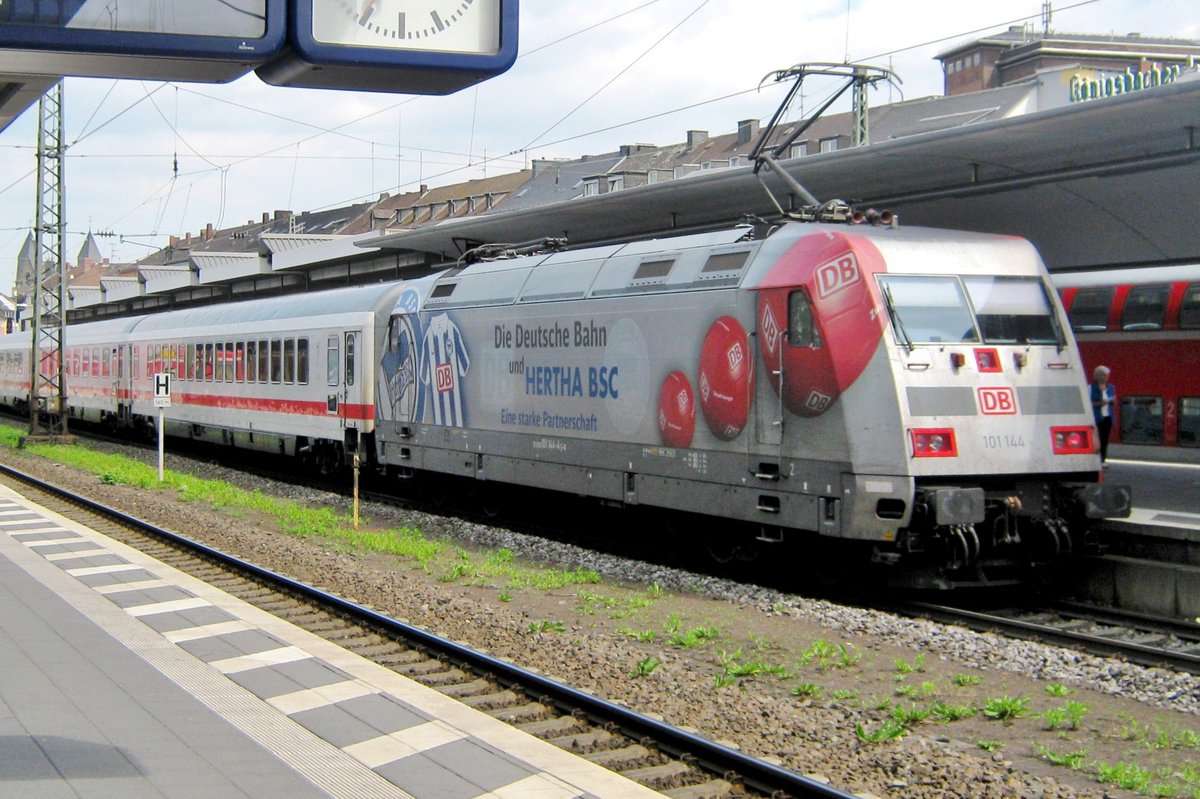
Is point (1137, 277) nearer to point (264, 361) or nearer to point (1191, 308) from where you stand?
point (1191, 308)

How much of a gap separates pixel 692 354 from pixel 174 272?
3876 centimetres

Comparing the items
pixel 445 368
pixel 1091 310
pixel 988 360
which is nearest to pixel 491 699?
pixel 988 360

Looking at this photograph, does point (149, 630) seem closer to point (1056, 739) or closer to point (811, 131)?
point (1056, 739)

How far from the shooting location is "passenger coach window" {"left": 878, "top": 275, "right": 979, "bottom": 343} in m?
11.2

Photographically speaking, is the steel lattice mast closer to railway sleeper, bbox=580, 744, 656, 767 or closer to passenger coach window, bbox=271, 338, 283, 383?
passenger coach window, bbox=271, 338, 283, 383

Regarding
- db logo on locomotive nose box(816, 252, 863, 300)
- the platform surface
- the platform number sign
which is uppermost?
db logo on locomotive nose box(816, 252, 863, 300)

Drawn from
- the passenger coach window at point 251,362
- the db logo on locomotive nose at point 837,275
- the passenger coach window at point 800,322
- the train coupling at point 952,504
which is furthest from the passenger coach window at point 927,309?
the passenger coach window at point 251,362

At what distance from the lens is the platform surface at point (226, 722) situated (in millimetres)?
5824

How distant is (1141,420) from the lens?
917 inches

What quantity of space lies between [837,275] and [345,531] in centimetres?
821

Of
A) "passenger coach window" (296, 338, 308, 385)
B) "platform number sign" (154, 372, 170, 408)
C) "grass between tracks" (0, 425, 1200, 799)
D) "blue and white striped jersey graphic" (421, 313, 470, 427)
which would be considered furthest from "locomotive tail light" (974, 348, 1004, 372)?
"platform number sign" (154, 372, 170, 408)

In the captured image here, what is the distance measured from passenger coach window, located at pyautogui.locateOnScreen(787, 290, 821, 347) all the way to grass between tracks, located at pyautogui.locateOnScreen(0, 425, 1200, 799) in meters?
2.70

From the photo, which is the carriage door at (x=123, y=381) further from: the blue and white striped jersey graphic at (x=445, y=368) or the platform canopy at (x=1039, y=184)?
the platform canopy at (x=1039, y=184)

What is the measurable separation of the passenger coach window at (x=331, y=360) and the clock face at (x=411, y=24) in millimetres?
18252
